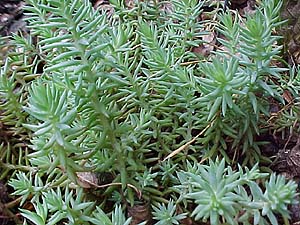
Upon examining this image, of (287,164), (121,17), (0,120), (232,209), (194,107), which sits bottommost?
(287,164)

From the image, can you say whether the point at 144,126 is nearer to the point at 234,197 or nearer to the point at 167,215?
the point at 167,215

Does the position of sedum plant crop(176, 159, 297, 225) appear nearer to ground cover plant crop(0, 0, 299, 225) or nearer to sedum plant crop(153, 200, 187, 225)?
ground cover plant crop(0, 0, 299, 225)

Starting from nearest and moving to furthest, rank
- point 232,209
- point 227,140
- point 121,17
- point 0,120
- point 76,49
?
point 232,209 < point 76,49 < point 227,140 < point 0,120 < point 121,17

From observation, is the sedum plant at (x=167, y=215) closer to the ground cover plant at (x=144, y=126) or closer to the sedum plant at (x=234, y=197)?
the ground cover plant at (x=144, y=126)

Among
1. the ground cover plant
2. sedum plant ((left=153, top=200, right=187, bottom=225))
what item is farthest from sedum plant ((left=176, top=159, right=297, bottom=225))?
sedum plant ((left=153, top=200, right=187, bottom=225))

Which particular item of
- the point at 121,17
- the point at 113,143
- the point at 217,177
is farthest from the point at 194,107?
the point at 121,17

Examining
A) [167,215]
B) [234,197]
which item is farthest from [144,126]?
[234,197]

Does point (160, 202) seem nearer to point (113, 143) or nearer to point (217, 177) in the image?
point (113, 143)

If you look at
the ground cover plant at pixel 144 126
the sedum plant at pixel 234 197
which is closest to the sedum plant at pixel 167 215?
the ground cover plant at pixel 144 126
